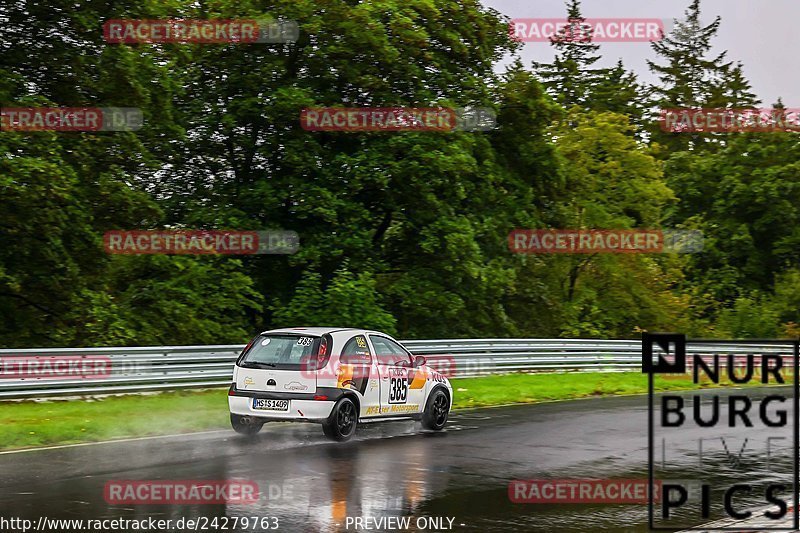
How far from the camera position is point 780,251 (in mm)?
54594

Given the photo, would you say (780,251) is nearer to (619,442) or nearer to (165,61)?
(165,61)

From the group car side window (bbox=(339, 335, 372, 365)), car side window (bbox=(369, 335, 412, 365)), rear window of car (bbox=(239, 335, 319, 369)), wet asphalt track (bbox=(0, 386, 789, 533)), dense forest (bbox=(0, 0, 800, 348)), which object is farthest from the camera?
dense forest (bbox=(0, 0, 800, 348))

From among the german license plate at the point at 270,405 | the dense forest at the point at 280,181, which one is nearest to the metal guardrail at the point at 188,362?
the dense forest at the point at 280,181

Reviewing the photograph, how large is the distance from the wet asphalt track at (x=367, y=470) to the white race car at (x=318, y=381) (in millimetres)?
414

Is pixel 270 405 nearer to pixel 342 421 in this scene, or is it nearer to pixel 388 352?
pixel 342 421

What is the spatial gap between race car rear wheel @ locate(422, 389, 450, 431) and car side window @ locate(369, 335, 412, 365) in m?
0.81

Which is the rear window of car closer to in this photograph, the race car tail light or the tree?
the race car tail light

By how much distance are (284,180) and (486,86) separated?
28.5ft

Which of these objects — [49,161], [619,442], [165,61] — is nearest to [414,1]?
[165,61]

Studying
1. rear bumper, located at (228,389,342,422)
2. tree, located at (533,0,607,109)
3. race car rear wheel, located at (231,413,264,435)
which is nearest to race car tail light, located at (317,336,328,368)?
rear bumper, located at (228,389,342,422)

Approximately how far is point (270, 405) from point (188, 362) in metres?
7.47

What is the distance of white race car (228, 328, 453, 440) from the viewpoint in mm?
14242

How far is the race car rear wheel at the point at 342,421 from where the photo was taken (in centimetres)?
1431

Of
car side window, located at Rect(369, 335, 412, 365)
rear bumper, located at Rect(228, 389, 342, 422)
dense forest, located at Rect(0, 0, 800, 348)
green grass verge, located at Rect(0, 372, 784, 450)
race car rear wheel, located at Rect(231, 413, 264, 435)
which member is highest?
dense forest, located at Rect(0, 0, 800, 348)
